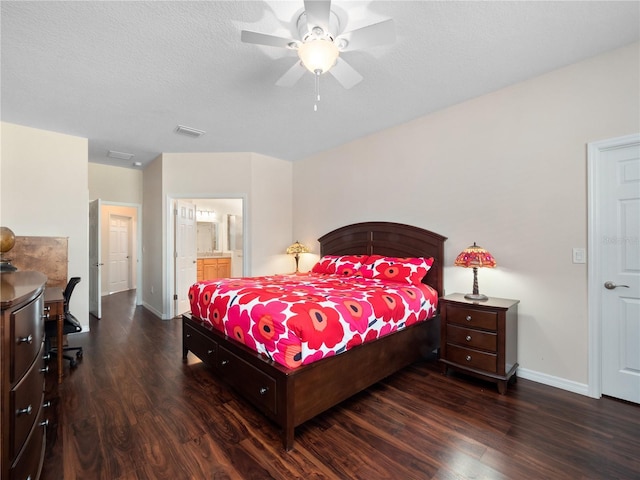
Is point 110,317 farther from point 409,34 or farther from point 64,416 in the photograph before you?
point 409,34

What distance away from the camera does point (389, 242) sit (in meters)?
3.79

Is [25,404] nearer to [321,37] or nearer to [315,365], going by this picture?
[315,365]

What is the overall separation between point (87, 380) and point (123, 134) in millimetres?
2990

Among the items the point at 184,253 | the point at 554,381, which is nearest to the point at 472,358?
the point at 554,381

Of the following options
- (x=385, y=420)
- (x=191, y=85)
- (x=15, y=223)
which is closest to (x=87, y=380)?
(x=15, y=223)

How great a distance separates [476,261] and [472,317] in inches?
19.7

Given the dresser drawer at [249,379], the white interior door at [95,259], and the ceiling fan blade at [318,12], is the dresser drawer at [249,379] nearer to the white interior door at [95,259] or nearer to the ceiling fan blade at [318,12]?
the ceiling fan blade at [318,12]

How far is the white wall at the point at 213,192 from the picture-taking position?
189 inches

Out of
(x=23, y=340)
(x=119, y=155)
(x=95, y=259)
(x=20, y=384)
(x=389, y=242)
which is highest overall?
(x=119, y=155)

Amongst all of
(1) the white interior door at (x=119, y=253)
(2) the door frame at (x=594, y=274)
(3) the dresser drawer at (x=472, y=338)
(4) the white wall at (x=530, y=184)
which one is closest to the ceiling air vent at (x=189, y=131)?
(4) the white wall at (x=530, y=184)

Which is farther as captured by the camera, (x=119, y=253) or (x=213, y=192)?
(x=119, y=253)

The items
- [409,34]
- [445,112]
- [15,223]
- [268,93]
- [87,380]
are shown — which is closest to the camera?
[409,34]

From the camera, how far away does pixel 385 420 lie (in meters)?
2.11

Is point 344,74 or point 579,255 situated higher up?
point 344,74
